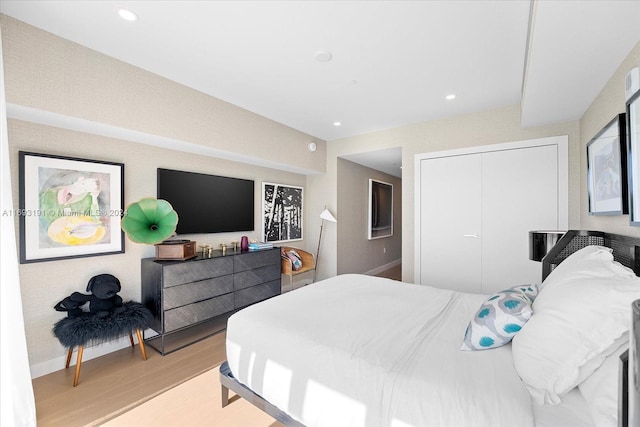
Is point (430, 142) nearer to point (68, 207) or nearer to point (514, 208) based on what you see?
point (514, 208)

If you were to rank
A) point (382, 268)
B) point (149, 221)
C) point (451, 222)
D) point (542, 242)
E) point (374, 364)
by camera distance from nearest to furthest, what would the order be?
point (374, 364) < point (542, 242) < point (149, 221) < point (451, 222) < point (382, 268)

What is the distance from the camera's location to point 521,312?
4.07ft

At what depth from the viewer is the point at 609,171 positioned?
1.85m

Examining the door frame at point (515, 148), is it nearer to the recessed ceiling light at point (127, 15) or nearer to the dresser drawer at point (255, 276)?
the dresser drawer at point (255, 276)

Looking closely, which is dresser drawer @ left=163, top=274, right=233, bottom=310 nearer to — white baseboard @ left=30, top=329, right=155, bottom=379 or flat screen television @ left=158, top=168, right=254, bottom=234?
white baseboard @ left=30, top=329, right=155, bottom=379

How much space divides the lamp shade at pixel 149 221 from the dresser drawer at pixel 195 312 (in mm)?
708

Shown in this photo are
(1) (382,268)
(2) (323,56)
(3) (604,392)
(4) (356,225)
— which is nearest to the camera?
(3) (604,392)

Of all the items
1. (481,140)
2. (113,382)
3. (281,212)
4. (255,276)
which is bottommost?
(113,382)

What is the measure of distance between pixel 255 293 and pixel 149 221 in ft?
4.75

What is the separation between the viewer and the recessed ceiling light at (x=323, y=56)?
2.15 meters

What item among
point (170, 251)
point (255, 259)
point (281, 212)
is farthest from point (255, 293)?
point (281, 212)

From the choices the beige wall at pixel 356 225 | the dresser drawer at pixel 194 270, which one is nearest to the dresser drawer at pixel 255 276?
the dresser drawer at pixel 194 270

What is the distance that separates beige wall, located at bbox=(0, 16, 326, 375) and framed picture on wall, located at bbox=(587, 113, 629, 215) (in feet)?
10.6

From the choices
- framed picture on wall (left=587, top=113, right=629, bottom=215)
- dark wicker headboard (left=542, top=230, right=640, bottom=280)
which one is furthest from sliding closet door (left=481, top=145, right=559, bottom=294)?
dark wicker headboard (left=542, top=230, right=640, bottom=280)
